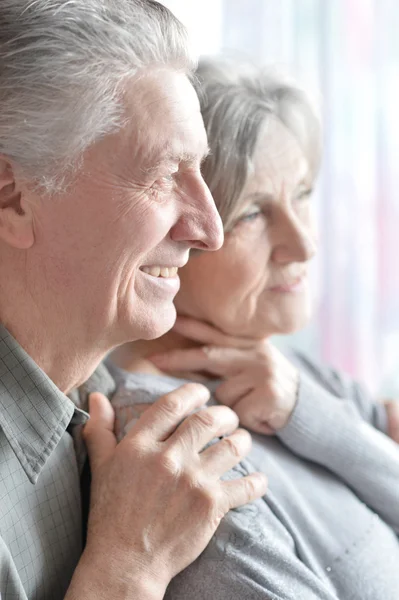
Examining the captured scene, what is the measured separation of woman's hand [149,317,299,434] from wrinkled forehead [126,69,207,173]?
44cm

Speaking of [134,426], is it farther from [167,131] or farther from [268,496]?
[167,131]

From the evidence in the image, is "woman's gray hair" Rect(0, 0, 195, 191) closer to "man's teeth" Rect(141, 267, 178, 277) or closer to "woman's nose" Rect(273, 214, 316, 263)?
"man's teeth" Rect(141, 267, 178, 277)

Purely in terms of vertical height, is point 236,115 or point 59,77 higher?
point 59,77

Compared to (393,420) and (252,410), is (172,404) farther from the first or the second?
(393,420)

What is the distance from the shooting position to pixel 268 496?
1336 mm

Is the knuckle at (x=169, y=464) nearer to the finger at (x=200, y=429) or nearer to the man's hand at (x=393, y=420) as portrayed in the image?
the finger at (x=200, y=429)

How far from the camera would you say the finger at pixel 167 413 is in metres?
1.24

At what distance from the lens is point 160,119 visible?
1129mm

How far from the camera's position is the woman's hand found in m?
1.49

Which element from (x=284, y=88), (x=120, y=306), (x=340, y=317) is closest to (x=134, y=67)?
(x=120, y=306)

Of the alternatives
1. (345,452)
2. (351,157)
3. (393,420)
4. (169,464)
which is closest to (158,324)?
(169,464)

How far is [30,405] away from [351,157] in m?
1.98

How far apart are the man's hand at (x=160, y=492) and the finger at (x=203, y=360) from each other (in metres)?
0.19

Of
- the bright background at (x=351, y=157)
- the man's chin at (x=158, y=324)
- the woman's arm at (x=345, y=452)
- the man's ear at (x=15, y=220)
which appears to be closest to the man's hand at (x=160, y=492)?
the man's chin at (x=158, y=324)
